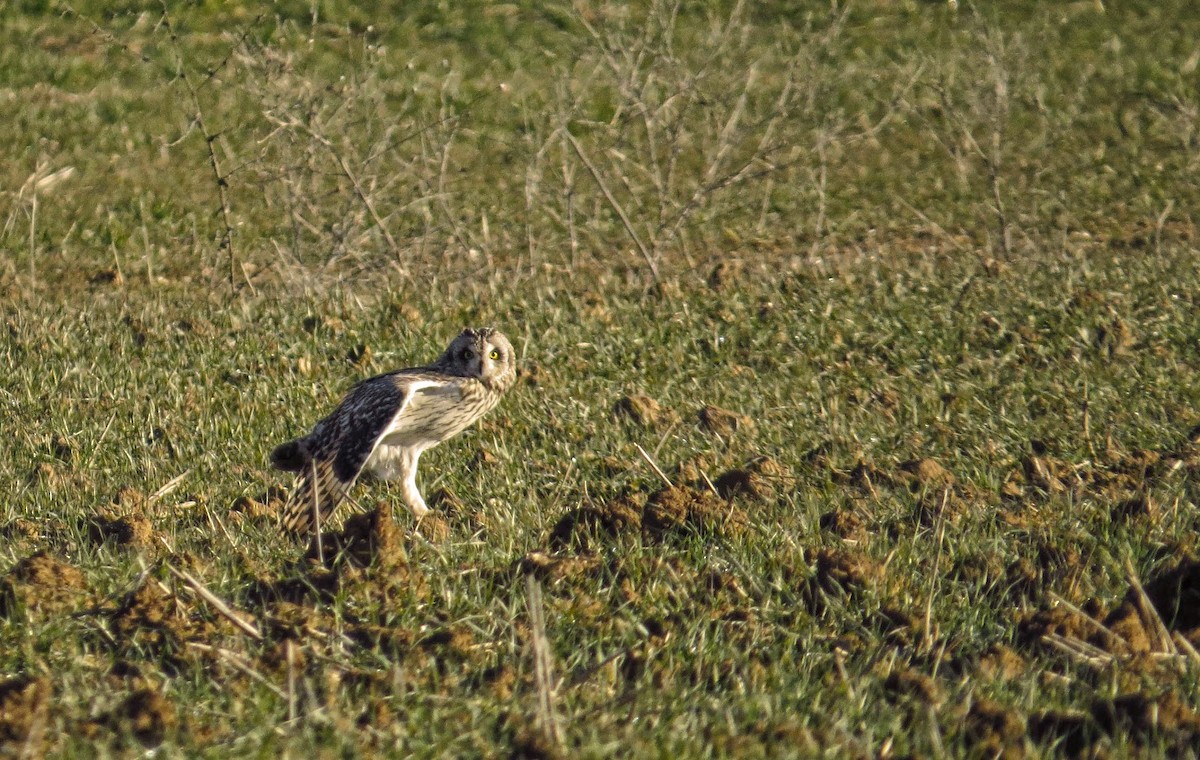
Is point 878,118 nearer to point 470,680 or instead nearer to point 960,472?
point 960,472

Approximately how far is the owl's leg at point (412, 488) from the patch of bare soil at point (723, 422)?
4.10 ft

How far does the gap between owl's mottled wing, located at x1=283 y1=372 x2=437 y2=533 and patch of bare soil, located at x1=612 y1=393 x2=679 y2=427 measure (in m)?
1.04

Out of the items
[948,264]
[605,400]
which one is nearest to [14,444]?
[605,400]

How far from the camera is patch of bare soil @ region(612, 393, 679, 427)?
23.6 feet

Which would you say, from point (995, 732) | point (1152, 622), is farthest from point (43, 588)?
point (1152, 622)

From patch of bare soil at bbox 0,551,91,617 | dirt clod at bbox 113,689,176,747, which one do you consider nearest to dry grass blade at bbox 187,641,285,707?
dirt clod at bbox 113,689,176,747

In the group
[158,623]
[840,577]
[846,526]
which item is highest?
[158,623]

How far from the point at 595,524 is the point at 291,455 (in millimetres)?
1576

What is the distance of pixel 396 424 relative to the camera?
21.2ft

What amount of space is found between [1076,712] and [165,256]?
36.7 ft

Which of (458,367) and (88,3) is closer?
(458,367)

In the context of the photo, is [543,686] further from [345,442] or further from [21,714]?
[345,442]

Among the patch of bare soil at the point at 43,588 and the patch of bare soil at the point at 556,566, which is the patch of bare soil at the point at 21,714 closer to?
the patch of bare soil at the point at 43,588

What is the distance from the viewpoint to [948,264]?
35.7 ft
